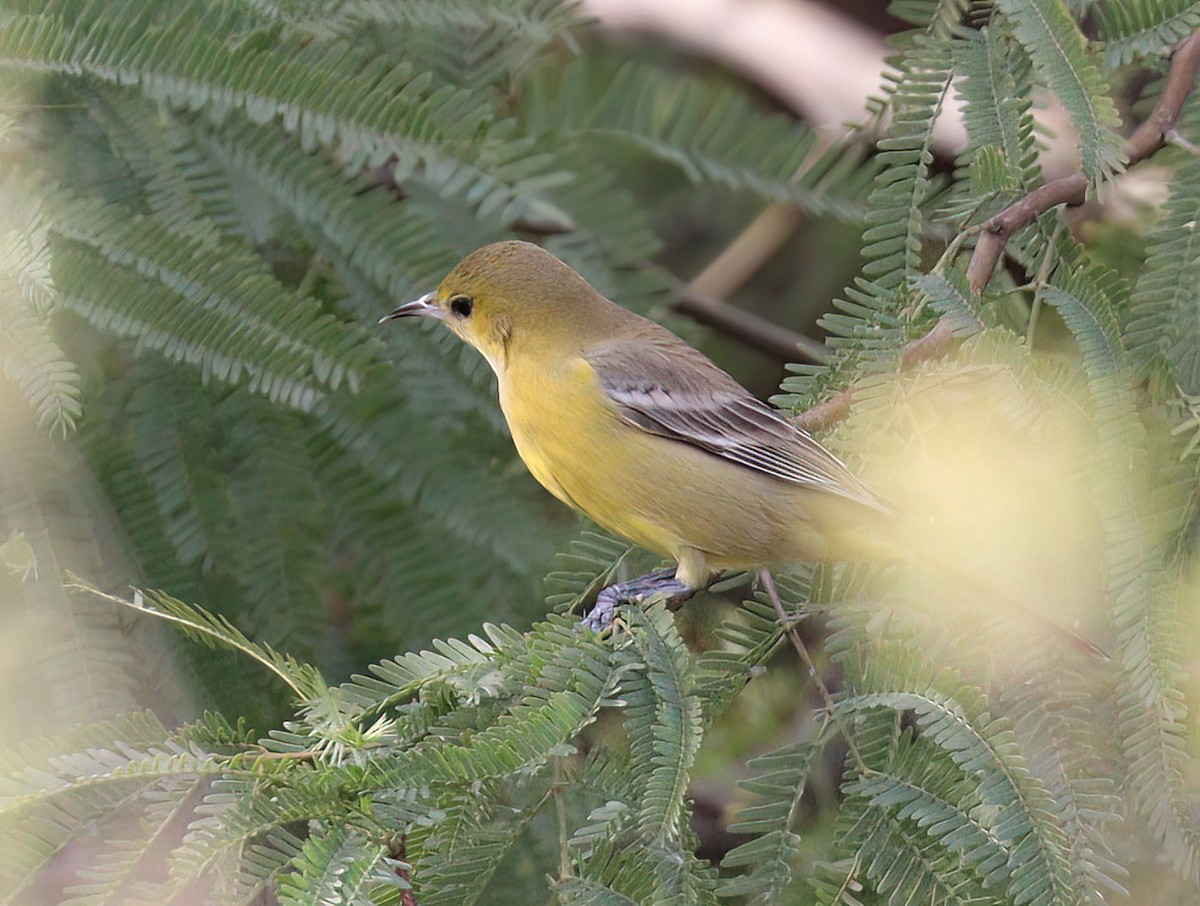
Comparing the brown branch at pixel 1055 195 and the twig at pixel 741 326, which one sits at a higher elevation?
the brown branch at pixel 1055 195

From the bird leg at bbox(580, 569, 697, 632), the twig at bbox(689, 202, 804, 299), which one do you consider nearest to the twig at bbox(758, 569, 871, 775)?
the bird leg at bbox(580, 569, 697, 632)

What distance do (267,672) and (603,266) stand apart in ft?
5.40

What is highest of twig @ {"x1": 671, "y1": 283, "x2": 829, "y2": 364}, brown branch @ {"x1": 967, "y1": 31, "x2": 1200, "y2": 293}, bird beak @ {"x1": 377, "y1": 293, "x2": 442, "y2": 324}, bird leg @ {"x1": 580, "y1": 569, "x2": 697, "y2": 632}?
brown branch @ {"x1": 967, "y1": 31, "x2": 1200, "y2": 293}

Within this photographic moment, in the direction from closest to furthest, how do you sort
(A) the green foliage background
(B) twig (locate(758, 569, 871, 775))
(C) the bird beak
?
(A) the green foliage background → (B) twig (locate(758, 569, 871, 775)) → (C) the bird beak

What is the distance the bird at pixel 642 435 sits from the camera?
308 cm

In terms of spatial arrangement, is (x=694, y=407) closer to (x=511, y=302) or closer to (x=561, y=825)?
(x=511, y=302)

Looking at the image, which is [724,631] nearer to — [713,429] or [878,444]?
[878,444]

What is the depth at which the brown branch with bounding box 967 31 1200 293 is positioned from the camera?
8.45 feet

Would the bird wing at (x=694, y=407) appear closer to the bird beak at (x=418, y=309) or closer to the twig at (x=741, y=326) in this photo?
the bird beak at (x=418, y=309)

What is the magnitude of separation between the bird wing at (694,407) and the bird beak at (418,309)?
1.46 feet

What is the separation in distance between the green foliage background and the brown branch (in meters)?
0.07

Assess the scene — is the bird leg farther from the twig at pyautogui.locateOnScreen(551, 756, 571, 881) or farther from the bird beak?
the bird beak

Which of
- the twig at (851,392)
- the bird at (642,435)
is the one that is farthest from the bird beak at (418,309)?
the twig at (851,392)

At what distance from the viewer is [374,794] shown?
187 cm
